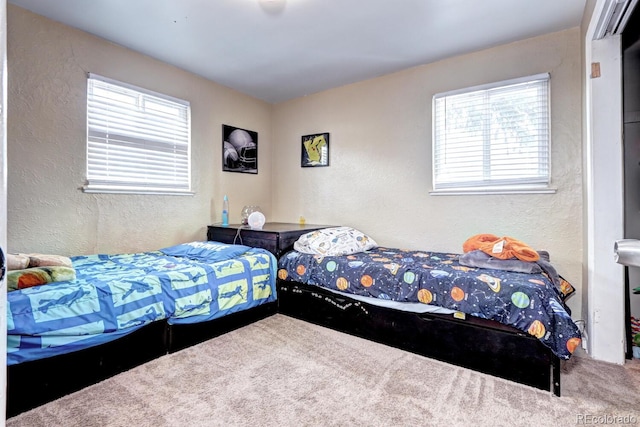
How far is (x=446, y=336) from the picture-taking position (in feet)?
6.93

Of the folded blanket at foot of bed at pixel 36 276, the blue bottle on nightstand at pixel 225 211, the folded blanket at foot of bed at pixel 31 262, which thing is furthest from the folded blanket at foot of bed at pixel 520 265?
the folded blanket at foot of bed at pixel 31 262

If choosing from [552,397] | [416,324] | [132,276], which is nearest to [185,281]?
[132,276]

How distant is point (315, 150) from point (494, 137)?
188 cm

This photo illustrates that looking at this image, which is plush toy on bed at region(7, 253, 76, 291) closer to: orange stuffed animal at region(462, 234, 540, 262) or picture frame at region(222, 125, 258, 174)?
picture frame at region(222, 125, 258, 174)

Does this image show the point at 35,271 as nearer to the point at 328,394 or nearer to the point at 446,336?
the point at 328,394

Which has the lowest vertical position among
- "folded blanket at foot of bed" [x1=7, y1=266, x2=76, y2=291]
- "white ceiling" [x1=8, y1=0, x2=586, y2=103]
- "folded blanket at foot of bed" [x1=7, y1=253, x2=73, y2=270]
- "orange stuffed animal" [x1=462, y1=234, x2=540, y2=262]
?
"folded blanket at foot of bed" [x1=7, y1=266, x2=76, y2=291]

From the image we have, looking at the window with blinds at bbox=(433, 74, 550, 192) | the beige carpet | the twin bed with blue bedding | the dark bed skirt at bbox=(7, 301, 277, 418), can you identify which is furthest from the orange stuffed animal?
the dark bed skirt at bbox=(7, 301, 277, 418)

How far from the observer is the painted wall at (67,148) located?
2.27 metres

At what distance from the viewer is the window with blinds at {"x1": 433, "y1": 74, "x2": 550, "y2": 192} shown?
262cm

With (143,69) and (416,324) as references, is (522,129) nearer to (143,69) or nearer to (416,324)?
(416,324)

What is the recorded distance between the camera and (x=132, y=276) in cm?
210

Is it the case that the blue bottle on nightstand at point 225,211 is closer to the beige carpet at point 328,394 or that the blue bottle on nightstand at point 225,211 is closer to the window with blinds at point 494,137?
the beige carpet at point 328,394

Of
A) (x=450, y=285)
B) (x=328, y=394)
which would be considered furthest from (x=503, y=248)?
(x=328, y=394)

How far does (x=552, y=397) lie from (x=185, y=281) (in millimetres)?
2278
